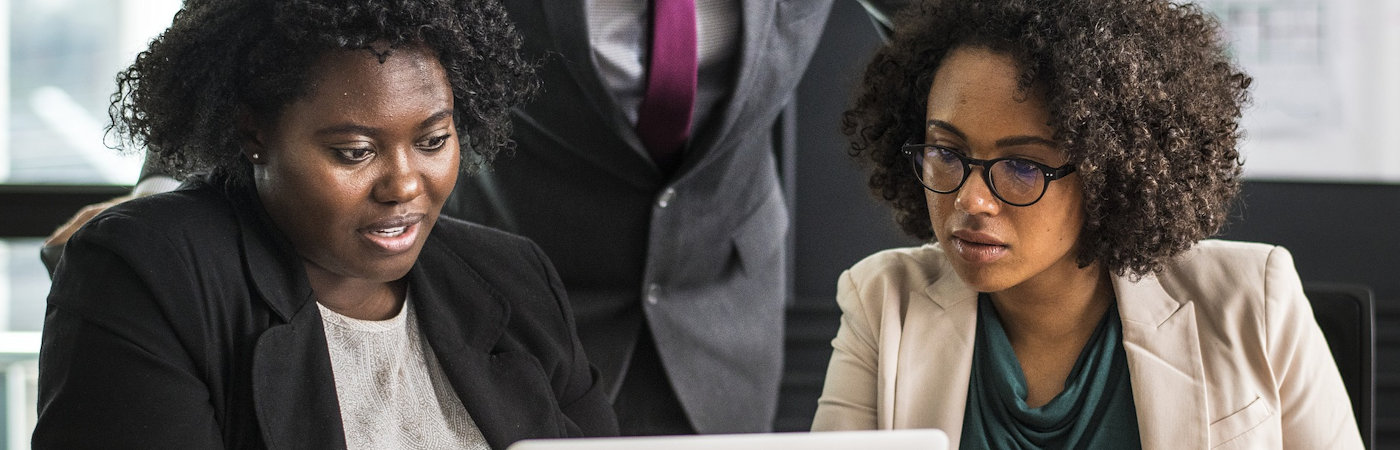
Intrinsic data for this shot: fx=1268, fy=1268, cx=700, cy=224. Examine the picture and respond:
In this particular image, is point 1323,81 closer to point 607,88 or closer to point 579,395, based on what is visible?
point 607,88

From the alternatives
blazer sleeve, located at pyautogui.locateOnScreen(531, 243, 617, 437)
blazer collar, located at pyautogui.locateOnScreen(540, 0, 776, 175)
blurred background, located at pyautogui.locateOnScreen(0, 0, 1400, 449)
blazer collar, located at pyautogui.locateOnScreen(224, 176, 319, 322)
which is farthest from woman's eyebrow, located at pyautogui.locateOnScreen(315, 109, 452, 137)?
blurred background, located at pyautogui.locateOnScreen(0, 0, 1400, 449)

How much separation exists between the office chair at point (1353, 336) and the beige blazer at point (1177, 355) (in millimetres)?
152

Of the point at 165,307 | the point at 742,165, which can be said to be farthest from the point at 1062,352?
the point at 165,307

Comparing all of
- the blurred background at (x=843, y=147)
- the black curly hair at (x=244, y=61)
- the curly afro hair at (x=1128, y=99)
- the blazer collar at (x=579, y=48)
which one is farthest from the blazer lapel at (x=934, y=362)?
the blurred background at (x=843, y=147)

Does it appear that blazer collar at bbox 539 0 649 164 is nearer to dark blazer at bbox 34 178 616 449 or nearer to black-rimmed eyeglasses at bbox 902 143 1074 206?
dark blazer at bbox 34 178 616 449

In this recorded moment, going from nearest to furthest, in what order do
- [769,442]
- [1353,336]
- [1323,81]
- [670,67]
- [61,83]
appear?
[769,442] → [1353,336] → [670,67] → [1323,81] → [61,83]

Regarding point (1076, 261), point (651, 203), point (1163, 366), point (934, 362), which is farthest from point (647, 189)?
point (1163, 366)

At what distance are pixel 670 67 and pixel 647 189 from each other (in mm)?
182

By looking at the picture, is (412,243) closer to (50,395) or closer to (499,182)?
(50,395)

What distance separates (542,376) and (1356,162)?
2443 millimetres

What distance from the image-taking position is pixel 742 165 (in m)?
1.91

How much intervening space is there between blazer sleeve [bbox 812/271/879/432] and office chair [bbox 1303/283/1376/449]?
0.59m

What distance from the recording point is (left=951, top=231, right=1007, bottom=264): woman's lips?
136cm

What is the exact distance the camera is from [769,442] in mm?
949
